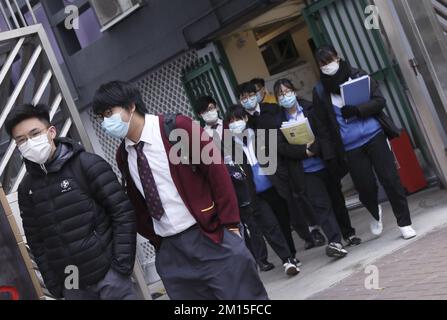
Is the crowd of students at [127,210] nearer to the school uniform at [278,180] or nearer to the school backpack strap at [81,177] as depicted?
the school backpack strap at [81,177]

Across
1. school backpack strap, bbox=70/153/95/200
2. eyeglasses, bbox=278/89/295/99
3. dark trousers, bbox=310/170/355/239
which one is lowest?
dark trousers, bbox=310/170/355/239

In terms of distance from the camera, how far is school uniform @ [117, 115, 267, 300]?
4711 mm

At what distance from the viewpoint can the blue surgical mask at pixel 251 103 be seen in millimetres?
8117

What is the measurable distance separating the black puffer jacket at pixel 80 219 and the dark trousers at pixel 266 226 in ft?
10.2

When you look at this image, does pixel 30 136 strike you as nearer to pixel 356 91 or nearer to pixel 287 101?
pixel 287 101

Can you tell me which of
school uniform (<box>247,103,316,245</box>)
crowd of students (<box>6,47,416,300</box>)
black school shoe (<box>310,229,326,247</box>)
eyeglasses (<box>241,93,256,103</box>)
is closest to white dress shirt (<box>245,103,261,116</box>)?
school uniform (<box>247,103,316,245</box>)

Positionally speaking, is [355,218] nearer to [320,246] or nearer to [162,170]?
[320,246]

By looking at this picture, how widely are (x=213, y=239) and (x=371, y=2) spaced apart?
4944 millimetres

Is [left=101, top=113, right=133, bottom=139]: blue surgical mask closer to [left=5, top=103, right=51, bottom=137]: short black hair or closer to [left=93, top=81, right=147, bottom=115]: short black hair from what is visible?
[left=93, top=81, right=147, bottom=115]: short black hair

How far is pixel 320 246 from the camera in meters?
9.07

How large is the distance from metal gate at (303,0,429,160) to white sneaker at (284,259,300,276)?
7.61ft

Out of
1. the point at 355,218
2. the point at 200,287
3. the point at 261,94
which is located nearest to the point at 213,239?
the point at 200,287

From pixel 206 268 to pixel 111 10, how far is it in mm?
7739

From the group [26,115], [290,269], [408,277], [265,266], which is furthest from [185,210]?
[265,266]
